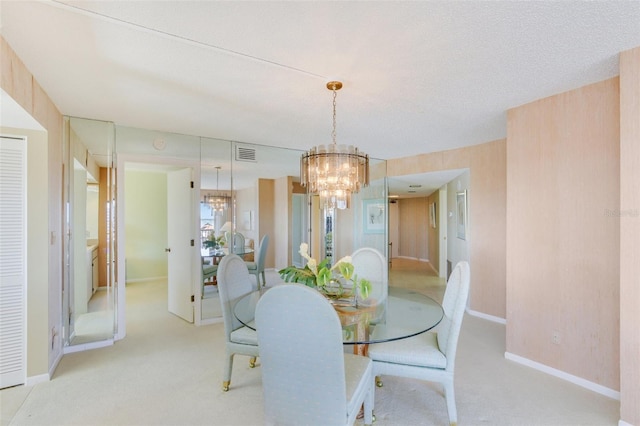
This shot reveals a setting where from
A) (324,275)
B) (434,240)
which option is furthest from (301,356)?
(434,240)

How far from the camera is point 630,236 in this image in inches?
76.5

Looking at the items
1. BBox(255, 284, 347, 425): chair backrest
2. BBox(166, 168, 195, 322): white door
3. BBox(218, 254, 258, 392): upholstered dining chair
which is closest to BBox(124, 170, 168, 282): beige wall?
BBox(166, 168, 195, 322): white door

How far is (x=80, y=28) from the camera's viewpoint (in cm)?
167

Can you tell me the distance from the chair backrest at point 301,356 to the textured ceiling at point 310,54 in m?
1.41

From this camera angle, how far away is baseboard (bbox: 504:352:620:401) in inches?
91.4

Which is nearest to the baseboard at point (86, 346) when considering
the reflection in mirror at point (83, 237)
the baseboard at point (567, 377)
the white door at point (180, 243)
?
the reflection in mirror at point (83, 237)

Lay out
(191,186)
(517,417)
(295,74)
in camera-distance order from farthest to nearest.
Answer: (191,186) → (295,74) → (517,417)

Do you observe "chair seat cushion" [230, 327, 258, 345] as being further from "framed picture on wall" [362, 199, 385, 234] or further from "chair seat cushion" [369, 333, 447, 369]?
"framed picture on wall" [362, 199, 385, 234]

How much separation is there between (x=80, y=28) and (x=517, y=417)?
→ 3.59 m

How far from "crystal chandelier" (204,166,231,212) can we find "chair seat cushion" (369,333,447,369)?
280 cm

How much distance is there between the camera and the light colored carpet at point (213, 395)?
2072 mm

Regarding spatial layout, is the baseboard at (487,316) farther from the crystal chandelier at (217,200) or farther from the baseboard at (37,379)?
the baseboard at (37,379)

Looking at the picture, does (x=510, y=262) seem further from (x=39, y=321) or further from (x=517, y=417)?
(x=39, y=321)

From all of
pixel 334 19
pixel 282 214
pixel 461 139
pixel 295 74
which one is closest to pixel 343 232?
pixel 282 214
